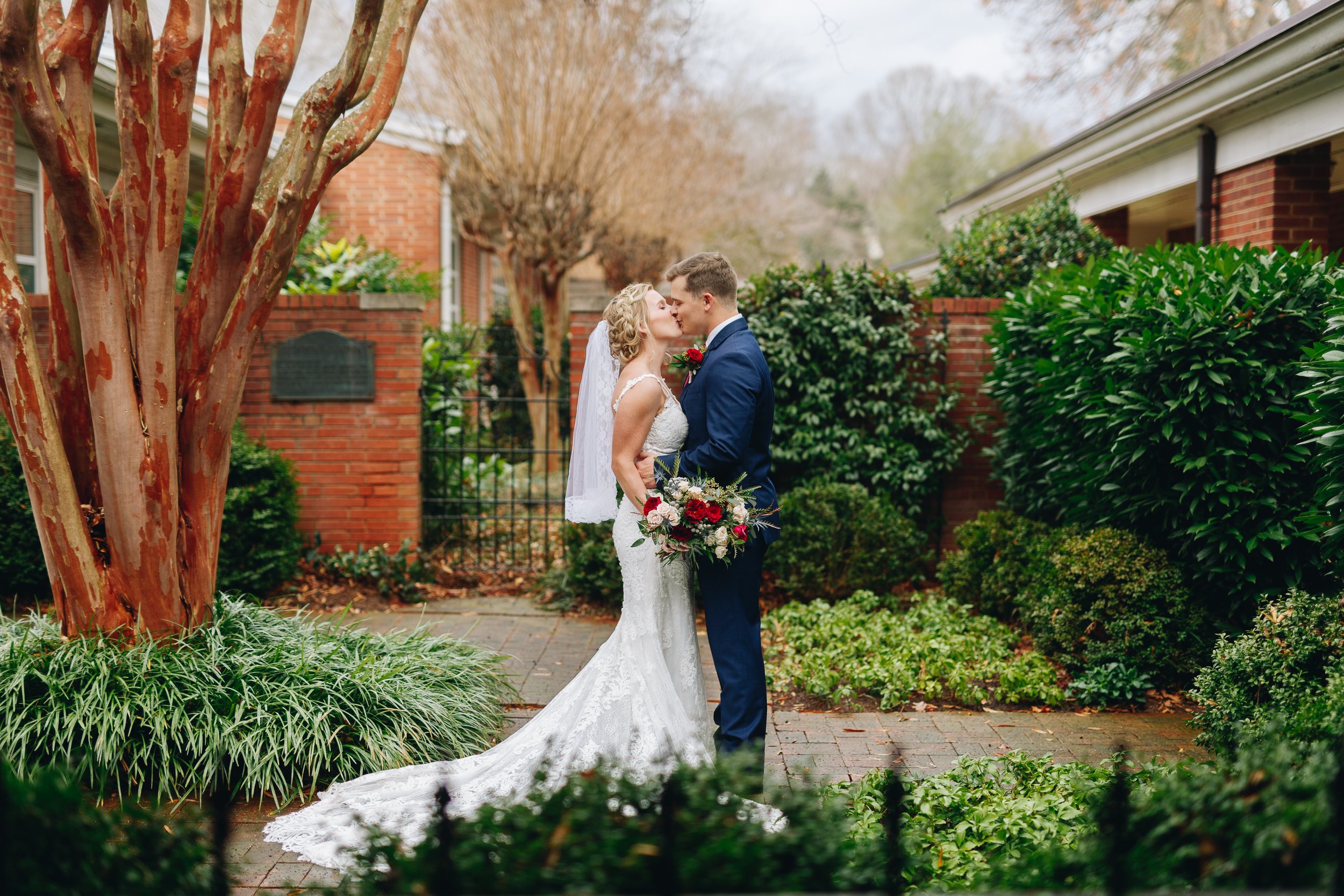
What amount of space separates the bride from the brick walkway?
→ 35cm

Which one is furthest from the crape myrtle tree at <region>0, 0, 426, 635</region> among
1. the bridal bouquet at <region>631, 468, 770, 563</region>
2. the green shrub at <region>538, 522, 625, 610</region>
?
the green shrub at <region>538, 522, 625, 610</region>

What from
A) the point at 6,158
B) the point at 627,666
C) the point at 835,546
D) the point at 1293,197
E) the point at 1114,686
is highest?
the point at 6,158

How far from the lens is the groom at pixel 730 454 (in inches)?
158

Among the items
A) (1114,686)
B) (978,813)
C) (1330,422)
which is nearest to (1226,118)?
(1330,422)

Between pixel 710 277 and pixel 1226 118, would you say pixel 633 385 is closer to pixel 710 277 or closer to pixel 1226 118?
pixel 710 277

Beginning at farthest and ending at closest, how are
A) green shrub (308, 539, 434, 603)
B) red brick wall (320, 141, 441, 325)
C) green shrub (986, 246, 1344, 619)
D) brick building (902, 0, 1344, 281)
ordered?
red brick wall (320, 141, 441, 325), green shrub (308, 539, 434, 603), brick building (902, 0, 1344, 281), green shrub (986, 246, 1344, 619)

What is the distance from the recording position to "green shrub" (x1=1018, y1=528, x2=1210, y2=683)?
205 inches

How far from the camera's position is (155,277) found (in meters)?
4.25

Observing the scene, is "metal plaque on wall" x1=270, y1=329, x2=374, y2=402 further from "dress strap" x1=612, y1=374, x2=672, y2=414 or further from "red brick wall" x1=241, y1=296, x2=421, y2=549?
"dress strap" x1=612, y1=374, x2=672, y2=414

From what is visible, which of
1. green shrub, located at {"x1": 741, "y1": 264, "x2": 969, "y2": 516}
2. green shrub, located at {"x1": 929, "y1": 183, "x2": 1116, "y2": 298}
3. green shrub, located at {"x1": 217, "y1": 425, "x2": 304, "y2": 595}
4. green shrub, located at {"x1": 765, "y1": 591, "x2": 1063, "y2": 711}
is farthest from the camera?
green shrub, located at {"x1": 929, "y1": 183, "x2": 1116, "y2": 298}

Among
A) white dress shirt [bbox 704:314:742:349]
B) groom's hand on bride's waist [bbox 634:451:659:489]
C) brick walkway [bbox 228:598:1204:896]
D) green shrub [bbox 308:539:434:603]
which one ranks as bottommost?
brick walkway [bbox 228:598:1204:896]

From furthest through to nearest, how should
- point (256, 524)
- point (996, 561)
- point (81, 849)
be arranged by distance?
point (256, 524)
point (996, 561)
point (81, 849)

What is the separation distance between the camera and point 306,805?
12.7 feet

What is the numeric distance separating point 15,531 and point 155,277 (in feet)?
10.8
